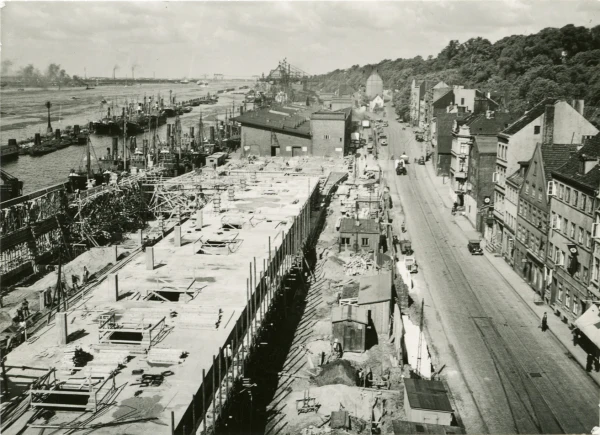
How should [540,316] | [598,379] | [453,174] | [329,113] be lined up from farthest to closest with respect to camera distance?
[329,113]
[453,174]
[540,316]
[598,379]

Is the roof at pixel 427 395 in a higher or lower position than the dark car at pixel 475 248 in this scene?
lower

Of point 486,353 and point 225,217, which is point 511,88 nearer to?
point 225,217

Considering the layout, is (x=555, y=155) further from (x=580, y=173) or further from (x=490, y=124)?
(x=490, y=124)

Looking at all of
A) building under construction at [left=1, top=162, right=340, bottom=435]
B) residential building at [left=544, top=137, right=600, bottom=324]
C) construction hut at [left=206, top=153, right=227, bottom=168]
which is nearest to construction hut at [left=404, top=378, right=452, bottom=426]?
building under construction at [left=1, top=162, right=340, bottom=435]

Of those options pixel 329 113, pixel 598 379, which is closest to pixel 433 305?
pixel 598 379

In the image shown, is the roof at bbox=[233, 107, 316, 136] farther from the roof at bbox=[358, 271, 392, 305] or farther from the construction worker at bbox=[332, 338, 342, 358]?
the construction worker at bbox=[332, 338, 342, 358]

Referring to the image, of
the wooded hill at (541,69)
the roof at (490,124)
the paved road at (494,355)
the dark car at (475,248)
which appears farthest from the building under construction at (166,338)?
the wooded hill at (541,69)

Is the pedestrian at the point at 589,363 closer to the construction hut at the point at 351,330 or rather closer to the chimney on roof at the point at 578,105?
the construction hut at the point at 351,330
